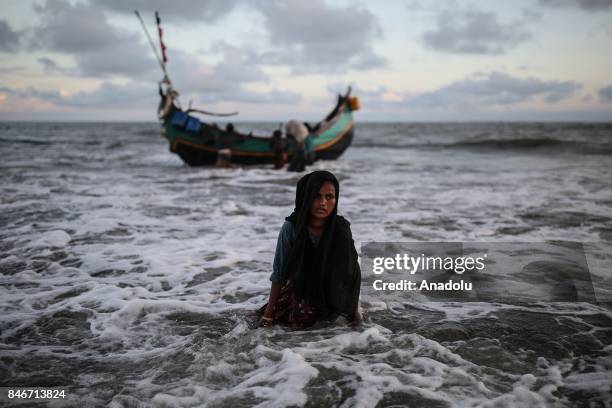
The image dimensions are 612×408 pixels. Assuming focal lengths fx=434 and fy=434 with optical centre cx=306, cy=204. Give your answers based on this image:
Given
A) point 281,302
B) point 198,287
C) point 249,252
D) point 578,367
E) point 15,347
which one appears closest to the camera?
point 578,367

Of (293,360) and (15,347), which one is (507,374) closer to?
(293,360)

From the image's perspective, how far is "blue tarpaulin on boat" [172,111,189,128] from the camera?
55.5ft

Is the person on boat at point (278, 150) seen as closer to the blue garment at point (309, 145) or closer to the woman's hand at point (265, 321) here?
the blue garment at point (309, 145)

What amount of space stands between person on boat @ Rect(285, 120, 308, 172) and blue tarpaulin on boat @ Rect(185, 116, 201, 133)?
3.54m

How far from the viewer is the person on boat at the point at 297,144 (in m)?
16.6

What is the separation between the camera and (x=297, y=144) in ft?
55.3

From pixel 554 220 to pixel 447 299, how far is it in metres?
4.48

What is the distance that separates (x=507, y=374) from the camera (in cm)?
272

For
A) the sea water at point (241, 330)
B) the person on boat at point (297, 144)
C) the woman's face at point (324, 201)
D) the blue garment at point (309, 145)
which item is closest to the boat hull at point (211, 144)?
the blue garment at point (309, 145)

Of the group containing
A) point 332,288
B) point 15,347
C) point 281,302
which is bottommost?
point 15,347

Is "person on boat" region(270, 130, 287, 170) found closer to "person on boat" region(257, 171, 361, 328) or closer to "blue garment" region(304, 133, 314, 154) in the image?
"blue garment" region(304, 133, 314, 154)

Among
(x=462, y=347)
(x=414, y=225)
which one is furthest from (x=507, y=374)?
(x=414, y=225)

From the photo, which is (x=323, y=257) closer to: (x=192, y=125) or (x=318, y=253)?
(x=318, y=253)

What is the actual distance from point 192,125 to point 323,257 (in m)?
15.1
